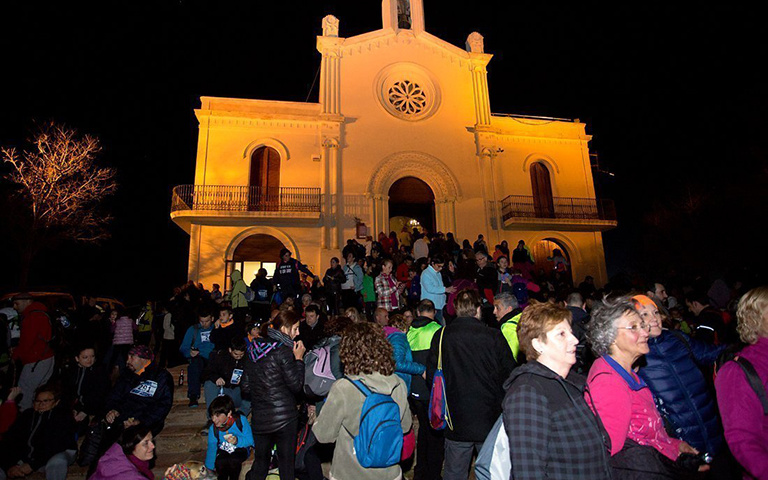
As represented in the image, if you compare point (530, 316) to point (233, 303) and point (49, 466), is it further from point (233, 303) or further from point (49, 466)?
point (233, 303)

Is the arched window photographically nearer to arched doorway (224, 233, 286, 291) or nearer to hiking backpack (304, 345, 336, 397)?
arched doorway (224, 233, 286, 291)

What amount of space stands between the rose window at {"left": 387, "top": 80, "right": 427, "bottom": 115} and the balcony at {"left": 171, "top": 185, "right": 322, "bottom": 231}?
19.0 feet

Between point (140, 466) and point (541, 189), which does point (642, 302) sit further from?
point (541, 189)

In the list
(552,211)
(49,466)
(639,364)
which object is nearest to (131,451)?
(49,466)

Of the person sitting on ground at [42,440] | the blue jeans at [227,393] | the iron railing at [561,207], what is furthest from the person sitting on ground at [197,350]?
the iron railing at [561,207]

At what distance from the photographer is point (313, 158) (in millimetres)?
17266

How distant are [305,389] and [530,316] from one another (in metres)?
2.64

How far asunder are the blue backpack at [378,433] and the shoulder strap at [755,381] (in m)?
2.11

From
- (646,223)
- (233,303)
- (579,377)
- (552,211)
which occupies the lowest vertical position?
(579,377)

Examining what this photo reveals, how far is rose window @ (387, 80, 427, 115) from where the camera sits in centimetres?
1889

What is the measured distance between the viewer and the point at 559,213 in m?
18.5

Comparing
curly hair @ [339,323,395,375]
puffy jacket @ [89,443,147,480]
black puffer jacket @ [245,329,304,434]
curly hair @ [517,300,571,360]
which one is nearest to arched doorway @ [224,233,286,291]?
black puffer jacket @ [245,329,304,434]

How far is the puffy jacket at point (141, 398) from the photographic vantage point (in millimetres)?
4949

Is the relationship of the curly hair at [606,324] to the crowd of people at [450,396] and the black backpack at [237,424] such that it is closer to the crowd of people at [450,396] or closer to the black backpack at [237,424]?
the crowd of people at [450,396]
